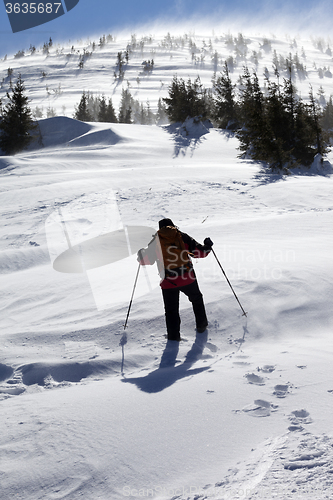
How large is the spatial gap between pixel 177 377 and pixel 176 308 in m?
1.03

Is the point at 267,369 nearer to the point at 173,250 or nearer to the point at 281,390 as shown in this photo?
the point at 281,390

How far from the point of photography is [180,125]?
105 feet

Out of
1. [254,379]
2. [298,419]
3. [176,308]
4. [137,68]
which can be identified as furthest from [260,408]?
[137,68]

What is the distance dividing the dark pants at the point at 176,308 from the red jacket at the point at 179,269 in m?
0.07

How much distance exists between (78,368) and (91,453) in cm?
140

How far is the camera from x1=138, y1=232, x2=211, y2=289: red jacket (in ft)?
12.7

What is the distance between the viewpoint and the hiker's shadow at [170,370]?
2.83 metres

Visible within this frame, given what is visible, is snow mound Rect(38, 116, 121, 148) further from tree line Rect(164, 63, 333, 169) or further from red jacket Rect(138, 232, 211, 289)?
red jacket Rect(138, 232, 211, 289)

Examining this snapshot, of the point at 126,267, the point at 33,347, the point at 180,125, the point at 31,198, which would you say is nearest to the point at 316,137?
the point at 180,125

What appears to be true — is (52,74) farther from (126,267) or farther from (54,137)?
(126,267)

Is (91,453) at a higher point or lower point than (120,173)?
lower

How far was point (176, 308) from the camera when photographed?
387cm

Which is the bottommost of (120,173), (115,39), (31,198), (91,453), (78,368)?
(78,368)

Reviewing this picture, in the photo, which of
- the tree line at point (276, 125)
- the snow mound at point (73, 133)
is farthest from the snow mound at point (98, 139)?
the tree line at point (276, 125)
